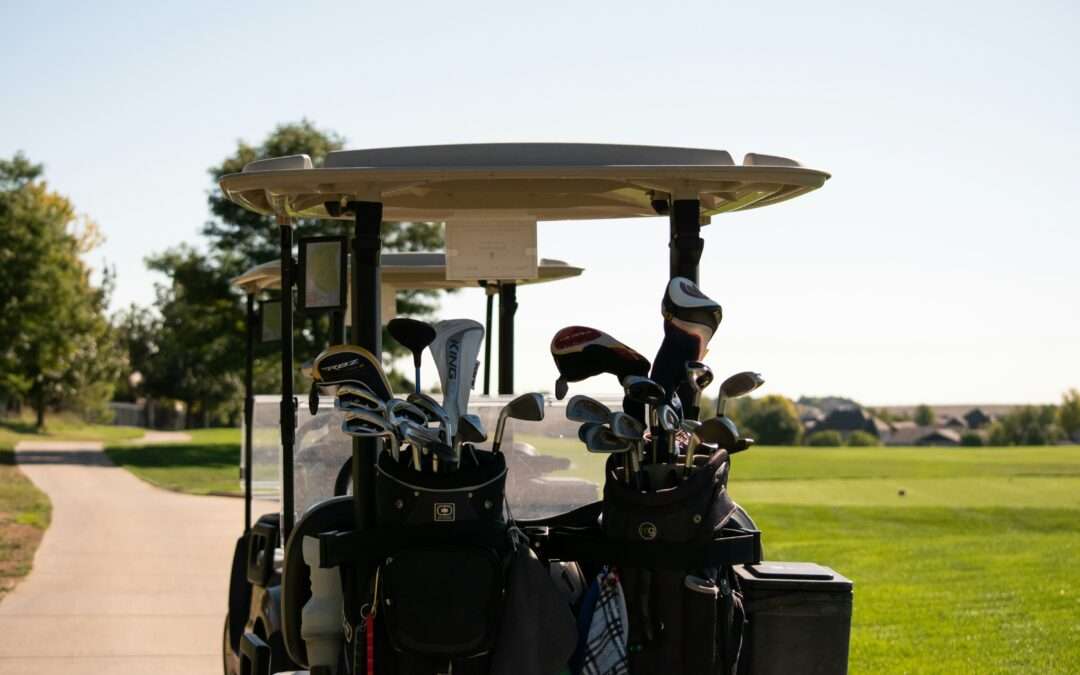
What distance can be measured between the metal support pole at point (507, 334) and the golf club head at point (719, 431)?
125 inches

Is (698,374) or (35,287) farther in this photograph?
(35,287)

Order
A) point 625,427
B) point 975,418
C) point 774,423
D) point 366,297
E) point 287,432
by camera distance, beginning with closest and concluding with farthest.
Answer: point 625,427, point 366,297, point 287,432, point 774,423, point 975,418

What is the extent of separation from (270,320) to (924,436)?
4389 cm

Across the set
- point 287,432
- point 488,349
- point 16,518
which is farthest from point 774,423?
point 287,432

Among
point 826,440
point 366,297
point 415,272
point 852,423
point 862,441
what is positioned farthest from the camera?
point 852,423

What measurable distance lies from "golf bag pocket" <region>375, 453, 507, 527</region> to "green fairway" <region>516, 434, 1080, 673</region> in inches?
48.2

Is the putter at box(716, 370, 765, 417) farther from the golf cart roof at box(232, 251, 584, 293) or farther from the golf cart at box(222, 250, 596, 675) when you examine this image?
the golf cart roof at box(232, 251, 584, 293)

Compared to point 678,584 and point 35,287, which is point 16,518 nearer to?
point 678,584

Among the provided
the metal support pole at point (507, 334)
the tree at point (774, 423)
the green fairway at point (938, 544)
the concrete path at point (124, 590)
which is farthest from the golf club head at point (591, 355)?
the tree at point (774, 423)

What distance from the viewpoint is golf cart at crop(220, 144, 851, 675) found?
3.48 meters

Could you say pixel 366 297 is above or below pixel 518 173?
below

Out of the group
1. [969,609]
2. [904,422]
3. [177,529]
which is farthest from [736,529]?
[904,422]

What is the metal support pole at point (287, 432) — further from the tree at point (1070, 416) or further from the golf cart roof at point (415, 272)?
the tree at point (1070, 416)

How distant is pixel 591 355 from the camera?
378 cm
